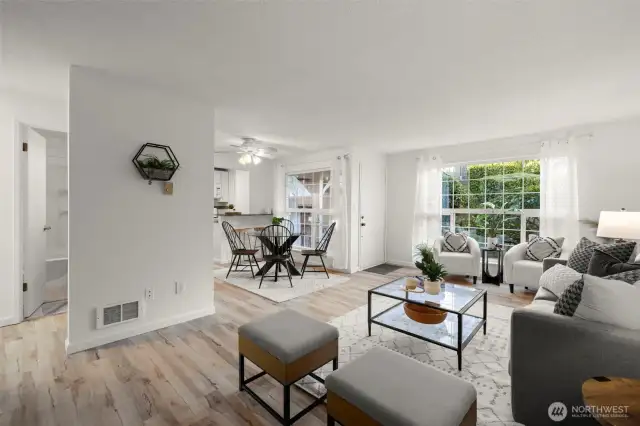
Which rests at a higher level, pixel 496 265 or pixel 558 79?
pixel 558 79

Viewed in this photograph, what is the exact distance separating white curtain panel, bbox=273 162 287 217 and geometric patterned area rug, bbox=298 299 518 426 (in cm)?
381

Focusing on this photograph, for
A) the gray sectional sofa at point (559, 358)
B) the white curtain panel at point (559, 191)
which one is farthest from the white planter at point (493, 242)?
the gray sectional sofa at point (559, 358)

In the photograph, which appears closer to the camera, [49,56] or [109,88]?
[49,56]

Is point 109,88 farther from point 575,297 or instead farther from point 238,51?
point 575,297

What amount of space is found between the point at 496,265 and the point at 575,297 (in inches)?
141

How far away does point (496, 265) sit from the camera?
4.62 metres

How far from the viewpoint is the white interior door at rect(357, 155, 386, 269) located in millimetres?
5324

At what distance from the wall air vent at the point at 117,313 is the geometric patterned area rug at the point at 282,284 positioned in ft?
4.84

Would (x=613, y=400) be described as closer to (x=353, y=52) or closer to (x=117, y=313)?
(x=353, y=52)

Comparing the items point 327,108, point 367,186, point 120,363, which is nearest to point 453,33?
point 327,108

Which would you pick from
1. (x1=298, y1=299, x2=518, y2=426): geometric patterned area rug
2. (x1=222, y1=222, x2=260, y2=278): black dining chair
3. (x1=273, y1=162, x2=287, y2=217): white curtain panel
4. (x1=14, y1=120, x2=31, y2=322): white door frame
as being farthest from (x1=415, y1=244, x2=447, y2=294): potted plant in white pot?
(x1=273, y1=162, x2=287, y2=217): white curtain panel

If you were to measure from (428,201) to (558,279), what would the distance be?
2.94m

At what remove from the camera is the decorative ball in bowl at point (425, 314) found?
2.27 meters

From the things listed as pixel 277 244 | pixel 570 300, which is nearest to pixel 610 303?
pixel 570 300
